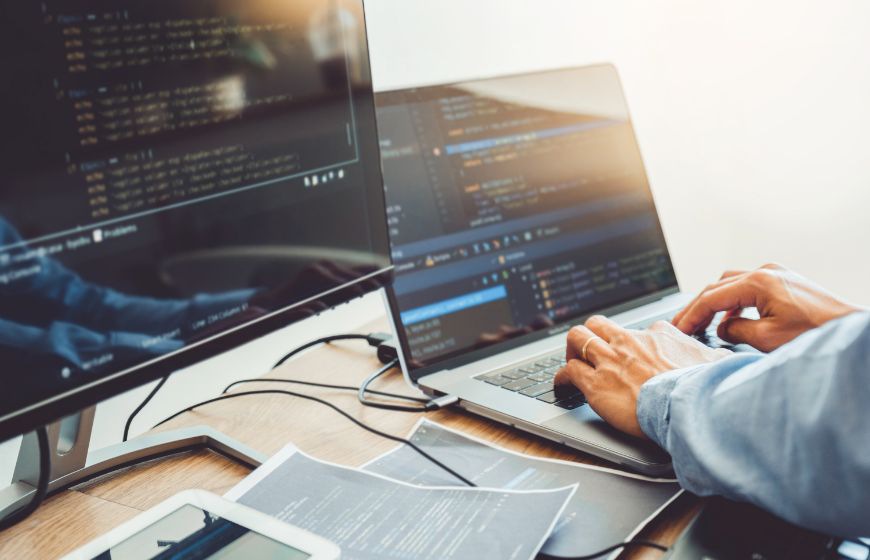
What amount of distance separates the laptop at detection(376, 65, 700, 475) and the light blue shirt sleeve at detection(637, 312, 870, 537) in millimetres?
154

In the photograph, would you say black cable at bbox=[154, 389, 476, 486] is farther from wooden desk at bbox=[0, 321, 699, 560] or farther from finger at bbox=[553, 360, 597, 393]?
finger at bbox=[553, 360, 597, 393]

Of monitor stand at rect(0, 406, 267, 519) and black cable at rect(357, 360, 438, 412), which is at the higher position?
monitor stand at rect(0, 406, 267, 519)

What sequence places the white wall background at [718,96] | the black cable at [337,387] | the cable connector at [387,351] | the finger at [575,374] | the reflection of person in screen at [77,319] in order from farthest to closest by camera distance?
the white wall background at [718,96]
the cable connector at [387,351]
the black cable at [337,387]
the finger at [575,374]
the reflection of person in screen at [77,319]

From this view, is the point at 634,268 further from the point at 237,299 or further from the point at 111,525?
the point at 111,525

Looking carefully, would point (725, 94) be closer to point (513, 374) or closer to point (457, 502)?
point (513, 374)

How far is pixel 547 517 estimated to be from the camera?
53 centimetres

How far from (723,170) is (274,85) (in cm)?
146

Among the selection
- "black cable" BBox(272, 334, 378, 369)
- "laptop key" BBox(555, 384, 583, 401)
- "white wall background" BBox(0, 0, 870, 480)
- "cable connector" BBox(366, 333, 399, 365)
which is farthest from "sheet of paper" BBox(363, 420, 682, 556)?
"white wall background" BBox(0, 0, 870, 480)

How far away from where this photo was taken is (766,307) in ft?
2.62

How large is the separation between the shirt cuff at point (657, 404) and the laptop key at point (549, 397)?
113mm

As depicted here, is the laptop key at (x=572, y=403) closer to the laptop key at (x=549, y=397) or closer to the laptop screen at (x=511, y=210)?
the laptop key at (x=549, y=397)

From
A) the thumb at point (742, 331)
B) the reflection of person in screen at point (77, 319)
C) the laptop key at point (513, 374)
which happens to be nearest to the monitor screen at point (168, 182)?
the reflection of person in screen at point (77, 319)

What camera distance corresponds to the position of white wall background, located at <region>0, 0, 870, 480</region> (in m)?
1.34

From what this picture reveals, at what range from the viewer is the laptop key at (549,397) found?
73 centimetres
